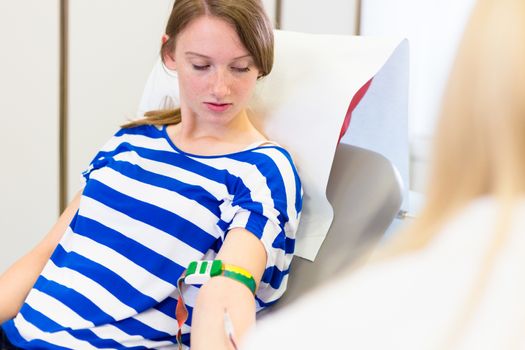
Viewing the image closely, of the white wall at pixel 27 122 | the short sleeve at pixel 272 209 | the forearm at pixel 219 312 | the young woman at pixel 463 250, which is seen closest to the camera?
the young woman at pixel 463 250

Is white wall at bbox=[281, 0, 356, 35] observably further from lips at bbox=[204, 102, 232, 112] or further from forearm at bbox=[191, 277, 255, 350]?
forearm at bbox=[191, 277, 255, 350]

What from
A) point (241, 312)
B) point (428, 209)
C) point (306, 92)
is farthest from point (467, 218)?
point (306, 92)

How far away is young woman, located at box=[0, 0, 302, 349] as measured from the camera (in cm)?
118

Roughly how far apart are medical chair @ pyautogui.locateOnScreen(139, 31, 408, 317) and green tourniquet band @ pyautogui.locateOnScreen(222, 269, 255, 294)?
0.22 m

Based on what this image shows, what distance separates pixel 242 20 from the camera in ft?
3.91

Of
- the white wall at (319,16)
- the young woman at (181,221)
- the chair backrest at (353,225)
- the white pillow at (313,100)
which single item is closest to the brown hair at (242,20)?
the young woman at (181,221)

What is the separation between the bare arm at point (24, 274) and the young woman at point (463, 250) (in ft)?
3.18

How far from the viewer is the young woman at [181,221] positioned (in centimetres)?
118

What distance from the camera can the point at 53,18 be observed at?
2.10 m

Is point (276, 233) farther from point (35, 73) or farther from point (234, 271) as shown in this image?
point (35, 73)

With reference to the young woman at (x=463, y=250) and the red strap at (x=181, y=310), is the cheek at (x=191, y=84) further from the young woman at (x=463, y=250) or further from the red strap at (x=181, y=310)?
Result: the young woman at (x=463, y=250)

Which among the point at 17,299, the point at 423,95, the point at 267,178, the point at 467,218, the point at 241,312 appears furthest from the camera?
the point at 423,95

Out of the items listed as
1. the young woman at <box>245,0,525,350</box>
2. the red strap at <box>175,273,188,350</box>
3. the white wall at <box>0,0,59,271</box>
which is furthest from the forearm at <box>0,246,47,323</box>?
the young woman at <box>245,0,525,350</box>

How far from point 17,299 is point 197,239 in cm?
34
